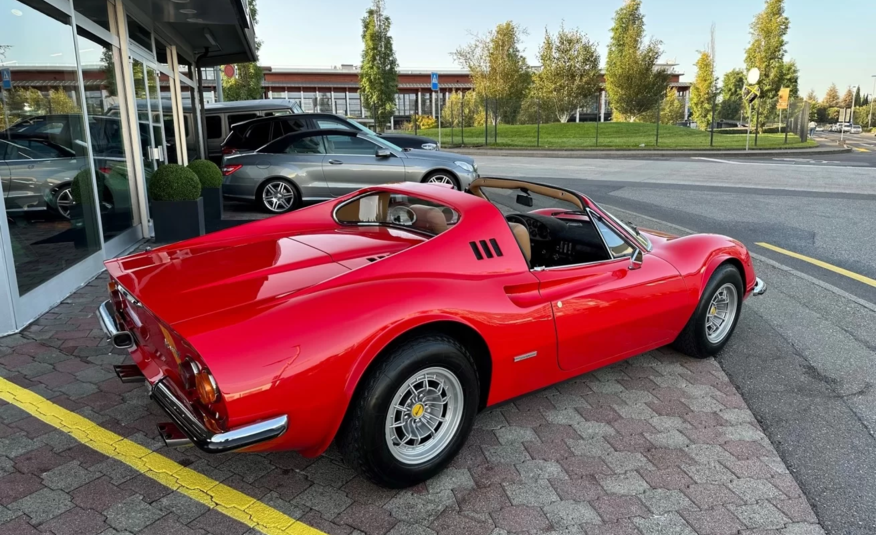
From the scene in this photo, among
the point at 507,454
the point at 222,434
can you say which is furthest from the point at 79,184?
the point at 507,454

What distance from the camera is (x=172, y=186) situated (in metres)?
7.14

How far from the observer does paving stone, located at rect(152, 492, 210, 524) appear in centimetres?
240

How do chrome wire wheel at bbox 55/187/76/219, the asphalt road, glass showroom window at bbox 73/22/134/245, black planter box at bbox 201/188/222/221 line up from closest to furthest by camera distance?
the asphalt road → chrome wire wheel at bbox 55/187/76/219 → glass showroom window at bbox 73/22/134/245 → black planter box at bbox 201/188/222/221

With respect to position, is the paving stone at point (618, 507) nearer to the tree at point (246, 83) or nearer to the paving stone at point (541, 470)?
the paving stone at point (541, 470)

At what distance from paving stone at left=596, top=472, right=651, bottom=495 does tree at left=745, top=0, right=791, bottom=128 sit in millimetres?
45389

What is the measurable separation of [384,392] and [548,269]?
3.95ft

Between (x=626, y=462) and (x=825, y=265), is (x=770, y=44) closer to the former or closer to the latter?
(x=825, y=265)

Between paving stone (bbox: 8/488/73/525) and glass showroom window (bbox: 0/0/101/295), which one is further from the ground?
glass showroom window (bbox: 0/0/101/295)

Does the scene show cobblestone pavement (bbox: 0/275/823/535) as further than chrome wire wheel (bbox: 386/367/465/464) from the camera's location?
No

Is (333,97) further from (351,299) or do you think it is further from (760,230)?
(351,299)

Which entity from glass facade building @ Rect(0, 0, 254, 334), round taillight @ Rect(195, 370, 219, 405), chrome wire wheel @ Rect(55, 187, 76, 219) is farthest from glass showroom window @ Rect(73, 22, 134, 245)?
round taillight @ Rect(195, 370, 219, 405)

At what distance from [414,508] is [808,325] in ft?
12.7

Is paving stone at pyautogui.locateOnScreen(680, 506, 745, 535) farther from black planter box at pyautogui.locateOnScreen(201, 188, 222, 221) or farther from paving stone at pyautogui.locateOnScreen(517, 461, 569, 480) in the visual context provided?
black planter box at pyautogui.locateOnScreen(201, 188, 222, 221)

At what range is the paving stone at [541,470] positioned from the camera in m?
2.73
